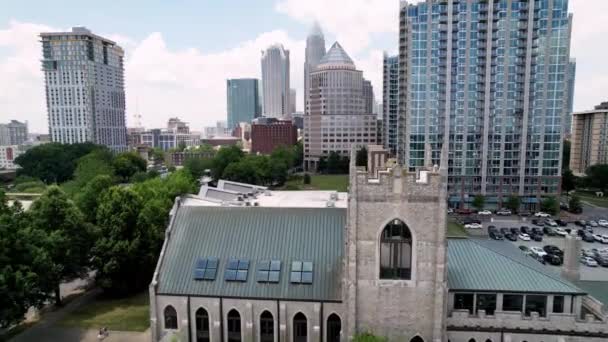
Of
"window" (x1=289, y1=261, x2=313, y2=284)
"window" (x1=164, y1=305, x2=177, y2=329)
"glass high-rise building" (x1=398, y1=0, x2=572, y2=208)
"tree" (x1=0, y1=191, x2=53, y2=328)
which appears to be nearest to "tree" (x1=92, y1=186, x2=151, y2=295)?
"tree" (x1=0, y1=191, x2=53, y2=328)

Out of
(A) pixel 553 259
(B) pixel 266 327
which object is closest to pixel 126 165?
(B) pixel 266 327

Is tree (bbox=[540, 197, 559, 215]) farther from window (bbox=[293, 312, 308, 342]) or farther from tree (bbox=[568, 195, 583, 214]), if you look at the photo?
window (bbox=[293, 312, 308, 342])

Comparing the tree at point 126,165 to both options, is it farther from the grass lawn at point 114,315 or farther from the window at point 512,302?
the window at point 512,302

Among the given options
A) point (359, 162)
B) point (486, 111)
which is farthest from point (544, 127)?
point (359, 162)

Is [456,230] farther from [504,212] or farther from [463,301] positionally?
[463,301]

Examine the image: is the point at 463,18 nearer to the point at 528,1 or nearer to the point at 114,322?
the point at 528,1

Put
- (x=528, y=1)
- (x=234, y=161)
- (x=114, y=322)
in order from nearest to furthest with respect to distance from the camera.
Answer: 1. (x=114, y=322)
2. (x=528, y=1)
3. (x=234, y=161)
